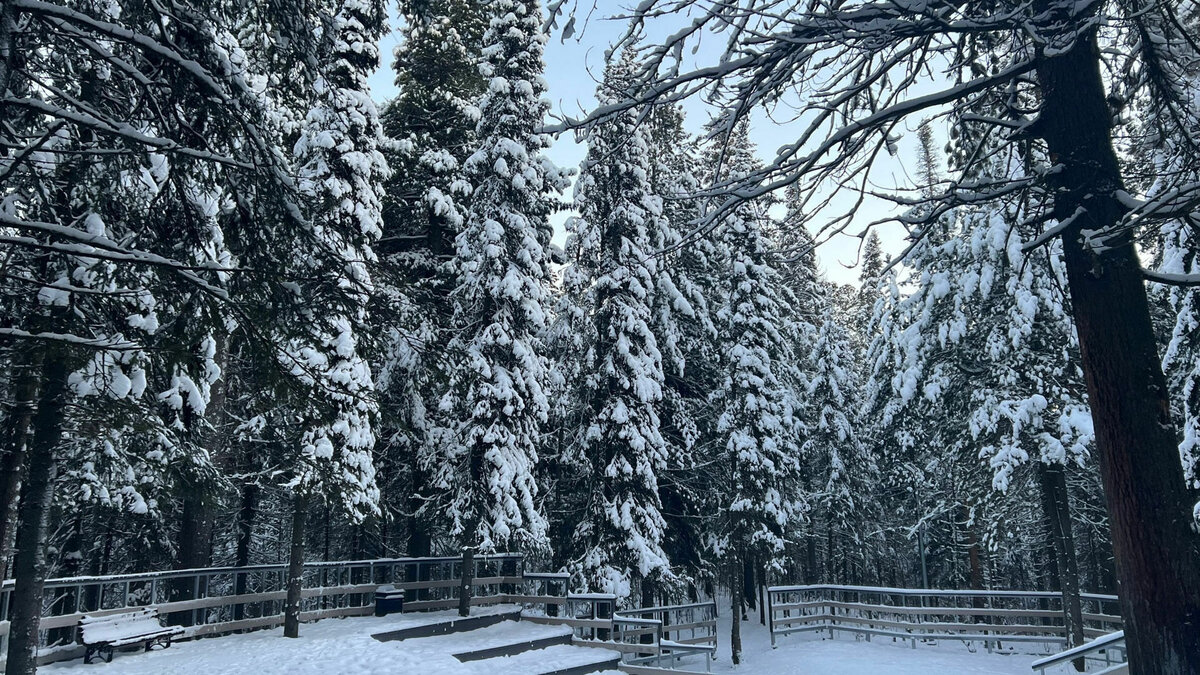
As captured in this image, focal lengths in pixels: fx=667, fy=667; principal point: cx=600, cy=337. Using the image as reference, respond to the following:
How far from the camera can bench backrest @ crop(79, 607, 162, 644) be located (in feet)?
35.0

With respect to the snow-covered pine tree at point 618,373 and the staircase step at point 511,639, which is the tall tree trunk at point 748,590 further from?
the staircase step at point 511,639

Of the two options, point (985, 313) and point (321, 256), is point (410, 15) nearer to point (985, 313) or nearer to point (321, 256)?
point (321, 256)

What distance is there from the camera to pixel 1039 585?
136ft

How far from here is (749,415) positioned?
2153 centimetres

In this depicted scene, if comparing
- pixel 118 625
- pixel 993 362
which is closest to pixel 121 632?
pixel 118 625

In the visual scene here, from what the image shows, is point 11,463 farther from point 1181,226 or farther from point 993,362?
point 993,362

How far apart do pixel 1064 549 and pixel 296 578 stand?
55.6ft

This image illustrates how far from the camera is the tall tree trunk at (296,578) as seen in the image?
44.0 feet

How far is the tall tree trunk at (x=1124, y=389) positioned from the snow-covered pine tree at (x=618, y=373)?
45.9ft

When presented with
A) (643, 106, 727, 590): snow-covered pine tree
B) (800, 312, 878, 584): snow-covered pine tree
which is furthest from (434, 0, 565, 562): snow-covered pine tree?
(800, 312, 878, 584): snow-covered pine tree

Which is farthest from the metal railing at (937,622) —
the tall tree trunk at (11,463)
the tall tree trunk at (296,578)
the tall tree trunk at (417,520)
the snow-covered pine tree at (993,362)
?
the tall tree trunk at (11,463)

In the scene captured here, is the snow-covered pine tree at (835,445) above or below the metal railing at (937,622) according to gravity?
above

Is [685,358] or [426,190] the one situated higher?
[426,190]

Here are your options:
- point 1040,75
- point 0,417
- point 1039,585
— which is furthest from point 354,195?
point 1039,585
